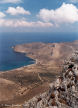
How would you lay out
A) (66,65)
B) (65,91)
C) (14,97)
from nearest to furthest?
(65,91) < (66,65) < (14,97)

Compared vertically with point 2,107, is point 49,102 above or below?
above

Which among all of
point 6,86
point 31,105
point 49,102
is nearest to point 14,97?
point 6,86

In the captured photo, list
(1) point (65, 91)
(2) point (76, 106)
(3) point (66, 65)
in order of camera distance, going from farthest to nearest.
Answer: (3) point (66, 65) → (1) point (65, 91) → (2) point (76, 106)

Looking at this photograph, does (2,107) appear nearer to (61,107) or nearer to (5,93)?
(5,93)

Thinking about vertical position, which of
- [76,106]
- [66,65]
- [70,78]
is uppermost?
[66,65]

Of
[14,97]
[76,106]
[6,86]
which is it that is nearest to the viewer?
[76,106]

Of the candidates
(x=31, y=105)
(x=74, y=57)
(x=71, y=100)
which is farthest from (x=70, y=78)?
(x=31, y=105)

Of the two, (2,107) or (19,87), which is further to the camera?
(19,87)

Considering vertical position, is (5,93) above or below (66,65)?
below

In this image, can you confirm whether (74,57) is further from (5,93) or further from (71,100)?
(5,93)
